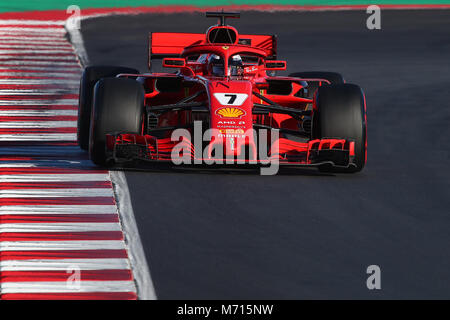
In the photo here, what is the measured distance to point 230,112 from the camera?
34.7ft

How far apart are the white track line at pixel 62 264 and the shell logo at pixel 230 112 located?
10.6 feet

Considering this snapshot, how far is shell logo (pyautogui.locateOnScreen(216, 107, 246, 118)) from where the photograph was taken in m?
10.5

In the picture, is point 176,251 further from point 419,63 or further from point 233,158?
point 419,63

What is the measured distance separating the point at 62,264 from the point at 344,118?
13.8 feet

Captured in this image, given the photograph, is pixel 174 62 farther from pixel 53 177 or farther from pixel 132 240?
pixel 132 240

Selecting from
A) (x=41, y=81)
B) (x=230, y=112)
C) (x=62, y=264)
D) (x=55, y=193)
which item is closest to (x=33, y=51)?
(x=41, y=81)

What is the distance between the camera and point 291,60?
73.9ft

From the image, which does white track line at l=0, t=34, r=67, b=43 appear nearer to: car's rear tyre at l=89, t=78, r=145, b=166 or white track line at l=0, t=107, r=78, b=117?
white track line at l=0, t=107, r=78, b=117

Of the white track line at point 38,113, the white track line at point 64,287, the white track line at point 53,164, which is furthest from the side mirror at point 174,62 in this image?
the white track line at point 64,287

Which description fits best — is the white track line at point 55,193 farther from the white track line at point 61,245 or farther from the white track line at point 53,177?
the white track line at point 61,245

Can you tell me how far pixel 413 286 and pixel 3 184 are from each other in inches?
181

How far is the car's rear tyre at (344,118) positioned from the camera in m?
10.8
